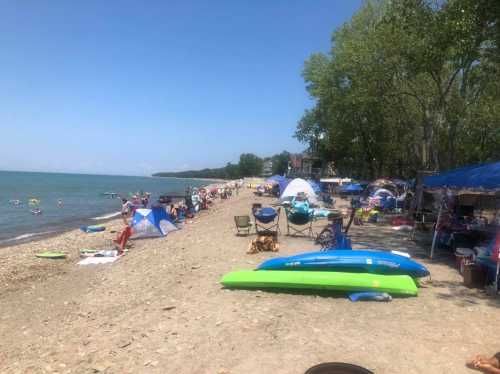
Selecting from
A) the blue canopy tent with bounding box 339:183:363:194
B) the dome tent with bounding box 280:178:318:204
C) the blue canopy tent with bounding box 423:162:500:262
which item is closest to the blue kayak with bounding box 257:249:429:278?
the blue canopy tent with bounding box 423:162:500:262

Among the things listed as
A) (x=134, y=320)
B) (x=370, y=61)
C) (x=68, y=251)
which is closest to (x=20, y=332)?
(x=134, y=320)

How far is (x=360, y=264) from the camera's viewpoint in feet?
21.4

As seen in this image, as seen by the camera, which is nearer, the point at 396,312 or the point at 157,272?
the point at 396,312

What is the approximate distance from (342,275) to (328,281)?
1.03 feet

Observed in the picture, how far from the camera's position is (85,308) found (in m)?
7.07

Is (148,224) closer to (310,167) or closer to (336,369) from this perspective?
(336,369)

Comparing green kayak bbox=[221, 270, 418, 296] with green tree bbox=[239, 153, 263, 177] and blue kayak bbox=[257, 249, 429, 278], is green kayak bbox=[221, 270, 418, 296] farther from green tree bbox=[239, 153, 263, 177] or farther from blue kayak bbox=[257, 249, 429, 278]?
green tree bbox=[239, 153, 263, 177]

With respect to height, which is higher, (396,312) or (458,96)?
(458,96)

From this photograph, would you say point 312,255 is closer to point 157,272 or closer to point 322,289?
point 322,289

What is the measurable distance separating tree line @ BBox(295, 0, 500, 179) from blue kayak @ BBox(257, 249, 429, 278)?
8025mm

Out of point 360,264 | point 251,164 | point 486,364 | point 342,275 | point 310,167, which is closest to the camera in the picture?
point 486,364

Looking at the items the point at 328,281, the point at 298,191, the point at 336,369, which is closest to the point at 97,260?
the point at 328,281

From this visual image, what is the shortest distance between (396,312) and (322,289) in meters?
1.19

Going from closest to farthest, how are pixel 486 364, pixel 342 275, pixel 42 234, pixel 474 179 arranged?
1. pixel 486 364
2. pixel 342 275
3. pixel 474 179
4. pixel 42 234
